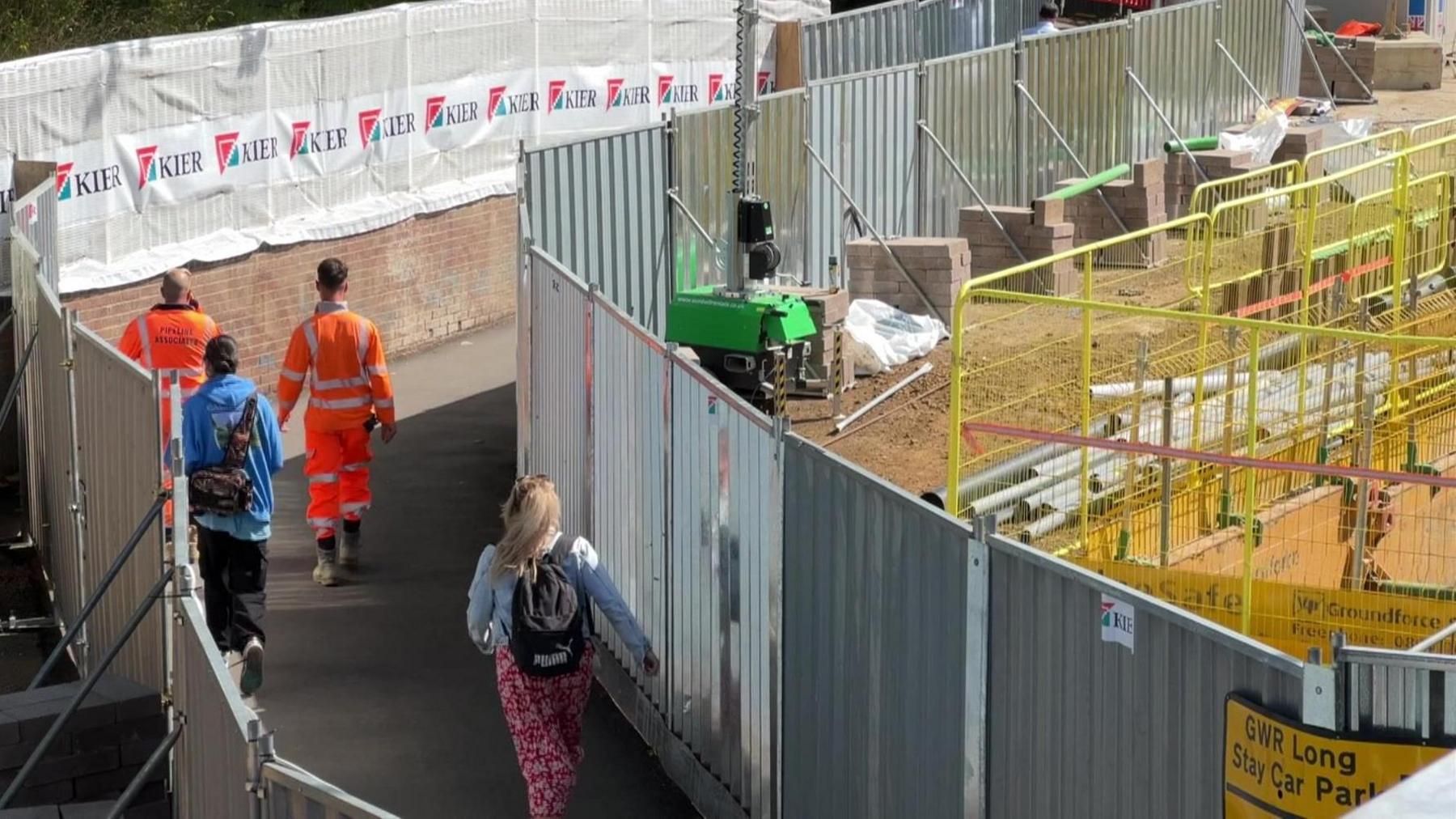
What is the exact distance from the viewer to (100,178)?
568 inches

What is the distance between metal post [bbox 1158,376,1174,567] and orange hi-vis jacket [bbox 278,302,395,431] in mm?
4146

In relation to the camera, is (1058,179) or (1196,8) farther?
(1196,8)

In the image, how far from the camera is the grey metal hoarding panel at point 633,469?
31.4ft

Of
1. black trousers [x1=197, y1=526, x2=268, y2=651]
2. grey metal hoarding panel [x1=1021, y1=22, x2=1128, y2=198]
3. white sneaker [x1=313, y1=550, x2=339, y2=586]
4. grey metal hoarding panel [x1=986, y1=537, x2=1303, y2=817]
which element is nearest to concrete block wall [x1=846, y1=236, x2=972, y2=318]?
grey metal hoarding panel [x1=1021, y1=22, x2=1128, y2=198]

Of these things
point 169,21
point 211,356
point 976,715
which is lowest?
point 976,715

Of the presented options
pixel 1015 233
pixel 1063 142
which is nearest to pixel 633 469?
pixel 1015 233

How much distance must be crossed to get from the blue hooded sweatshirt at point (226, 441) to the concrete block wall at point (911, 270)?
7.08 metres

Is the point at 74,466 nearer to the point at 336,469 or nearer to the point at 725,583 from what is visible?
the point at 336,469

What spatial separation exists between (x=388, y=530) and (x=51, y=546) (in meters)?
2.16

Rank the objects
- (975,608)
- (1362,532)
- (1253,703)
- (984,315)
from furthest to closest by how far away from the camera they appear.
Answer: (984,315) < (1362,532) < (975,608) < (1253,703)

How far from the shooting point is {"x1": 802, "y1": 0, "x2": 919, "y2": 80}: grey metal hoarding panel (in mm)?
21219

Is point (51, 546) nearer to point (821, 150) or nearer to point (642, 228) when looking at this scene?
point (642, 228)

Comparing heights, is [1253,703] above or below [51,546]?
above

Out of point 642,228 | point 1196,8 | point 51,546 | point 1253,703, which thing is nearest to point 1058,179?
point 1196,8
